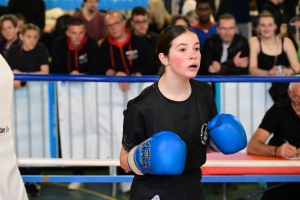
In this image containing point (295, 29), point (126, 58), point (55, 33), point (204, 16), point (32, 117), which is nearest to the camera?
point (32, 117)

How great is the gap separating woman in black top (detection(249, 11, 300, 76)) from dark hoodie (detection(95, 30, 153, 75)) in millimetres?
1117

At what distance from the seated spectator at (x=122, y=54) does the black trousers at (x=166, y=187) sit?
10.7 feet

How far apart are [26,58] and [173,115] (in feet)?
12.0

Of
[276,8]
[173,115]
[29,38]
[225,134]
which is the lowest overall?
[225,134]

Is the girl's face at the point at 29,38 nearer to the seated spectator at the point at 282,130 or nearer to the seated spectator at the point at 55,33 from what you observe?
the seated spectator at the point at 55,33

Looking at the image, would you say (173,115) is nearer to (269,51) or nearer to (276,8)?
(269,51)

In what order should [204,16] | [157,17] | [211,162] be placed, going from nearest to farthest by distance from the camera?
1. [211,162]
2. [204,16]
3. [157,17]

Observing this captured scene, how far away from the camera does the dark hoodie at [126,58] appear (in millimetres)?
6664

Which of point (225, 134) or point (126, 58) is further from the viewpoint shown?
point (126, 58)

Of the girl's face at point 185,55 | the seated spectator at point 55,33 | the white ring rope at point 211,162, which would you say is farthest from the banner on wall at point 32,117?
the girl's face at point 185,55

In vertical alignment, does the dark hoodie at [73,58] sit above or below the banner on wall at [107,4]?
below

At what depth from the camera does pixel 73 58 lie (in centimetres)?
671

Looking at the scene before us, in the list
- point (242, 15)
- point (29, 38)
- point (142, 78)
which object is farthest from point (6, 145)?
point (242, 15)

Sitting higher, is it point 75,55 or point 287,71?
point 75,55
